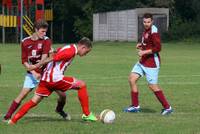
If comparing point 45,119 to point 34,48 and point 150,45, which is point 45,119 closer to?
point 34,48

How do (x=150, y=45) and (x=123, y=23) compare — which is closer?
(x=150, y=45)

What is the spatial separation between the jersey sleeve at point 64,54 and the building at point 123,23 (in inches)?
2206

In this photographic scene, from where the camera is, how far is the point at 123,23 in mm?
71562

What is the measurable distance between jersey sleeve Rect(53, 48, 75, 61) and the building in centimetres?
5603

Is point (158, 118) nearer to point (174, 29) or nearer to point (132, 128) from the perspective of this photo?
point (132, 128)

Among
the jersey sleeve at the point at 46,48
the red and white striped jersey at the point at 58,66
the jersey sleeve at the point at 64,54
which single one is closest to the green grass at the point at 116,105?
the red and white striped jersey at the point at 58,66

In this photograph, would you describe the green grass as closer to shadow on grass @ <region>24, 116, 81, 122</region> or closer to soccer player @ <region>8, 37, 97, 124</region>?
shadow on grass @ <region>24, 116, 81, 122</region>

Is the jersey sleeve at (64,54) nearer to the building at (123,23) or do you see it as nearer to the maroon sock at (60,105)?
the maroon sock at (60,105)

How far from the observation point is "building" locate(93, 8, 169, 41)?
68.2 metres

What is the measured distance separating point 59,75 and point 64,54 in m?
0.40

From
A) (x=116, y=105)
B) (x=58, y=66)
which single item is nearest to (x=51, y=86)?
(x=58, y=66)

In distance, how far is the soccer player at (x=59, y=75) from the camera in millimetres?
10840

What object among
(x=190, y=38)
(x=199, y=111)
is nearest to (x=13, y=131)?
(x=199, y=111)

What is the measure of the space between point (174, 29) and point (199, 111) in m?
57.3
